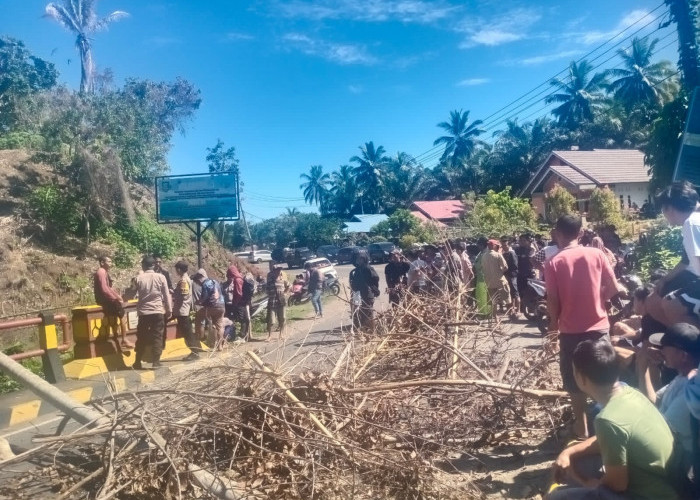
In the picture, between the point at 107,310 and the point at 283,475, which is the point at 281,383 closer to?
the point at 283,475

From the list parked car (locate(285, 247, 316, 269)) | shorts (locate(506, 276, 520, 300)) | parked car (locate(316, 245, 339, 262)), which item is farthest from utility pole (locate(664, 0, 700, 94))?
parked car (locate(285, 247, 316, 269))

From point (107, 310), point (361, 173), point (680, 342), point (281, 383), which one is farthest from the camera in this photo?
point (361, 173)

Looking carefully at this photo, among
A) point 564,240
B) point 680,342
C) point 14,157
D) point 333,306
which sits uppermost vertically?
point 14,157

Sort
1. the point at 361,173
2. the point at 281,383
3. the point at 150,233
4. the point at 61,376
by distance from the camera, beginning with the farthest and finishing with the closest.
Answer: the point at 361,173, the point at 150,233, the point at 61,376, the point at 281,383

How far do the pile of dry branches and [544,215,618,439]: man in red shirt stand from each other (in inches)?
14.5

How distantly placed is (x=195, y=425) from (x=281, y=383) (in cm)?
72

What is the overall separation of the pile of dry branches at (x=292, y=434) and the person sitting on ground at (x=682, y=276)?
1123mm

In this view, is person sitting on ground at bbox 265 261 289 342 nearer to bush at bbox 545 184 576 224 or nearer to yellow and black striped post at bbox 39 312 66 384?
yellow and black striped post at bbox 39 312 66 384

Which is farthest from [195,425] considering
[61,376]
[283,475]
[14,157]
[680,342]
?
[14,157]

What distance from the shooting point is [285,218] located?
6800cm

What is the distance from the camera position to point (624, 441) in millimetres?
2674

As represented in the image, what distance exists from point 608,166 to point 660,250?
2536 cm

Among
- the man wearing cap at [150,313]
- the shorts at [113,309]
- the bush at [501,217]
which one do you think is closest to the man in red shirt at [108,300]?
the shorts at [113,309]

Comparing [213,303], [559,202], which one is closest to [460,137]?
[559,202]
